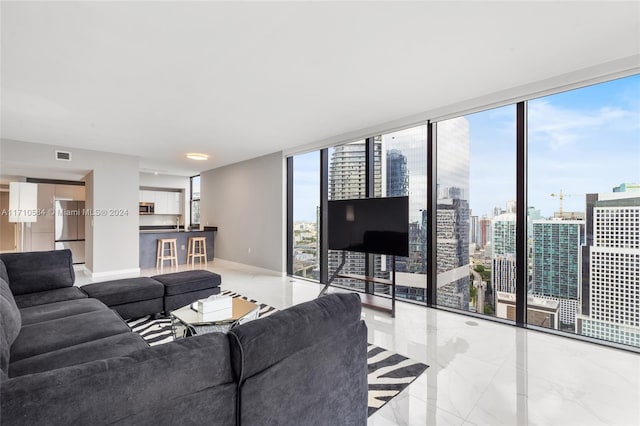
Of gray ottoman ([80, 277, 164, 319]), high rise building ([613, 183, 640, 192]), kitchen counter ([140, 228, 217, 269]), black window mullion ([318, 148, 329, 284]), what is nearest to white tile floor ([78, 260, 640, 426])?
high rise building ([613, 183, 640, 192])

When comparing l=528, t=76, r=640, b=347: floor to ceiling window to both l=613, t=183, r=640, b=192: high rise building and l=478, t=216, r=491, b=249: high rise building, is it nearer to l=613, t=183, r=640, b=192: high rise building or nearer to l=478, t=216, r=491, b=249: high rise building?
l=613, t=183, r=640, b=192: high rise building

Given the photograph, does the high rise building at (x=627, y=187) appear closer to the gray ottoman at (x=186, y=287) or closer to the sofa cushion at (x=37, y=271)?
the gray ottoman at (x=186, y=287)

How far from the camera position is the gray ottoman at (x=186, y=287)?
360cm

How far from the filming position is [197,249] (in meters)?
8.02

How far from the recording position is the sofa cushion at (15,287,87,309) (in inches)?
105

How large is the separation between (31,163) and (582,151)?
27.6ft

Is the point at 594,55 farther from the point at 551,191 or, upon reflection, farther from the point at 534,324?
the point at 534,324

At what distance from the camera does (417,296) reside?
166 inches

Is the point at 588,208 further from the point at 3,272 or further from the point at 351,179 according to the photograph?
the point at 3,272

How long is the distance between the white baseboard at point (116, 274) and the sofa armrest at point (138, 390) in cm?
627

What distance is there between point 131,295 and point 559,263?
4636 millimetres

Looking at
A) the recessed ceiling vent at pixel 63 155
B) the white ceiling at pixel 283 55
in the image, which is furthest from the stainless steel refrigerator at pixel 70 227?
→ the white ceiling at pixel 283 55

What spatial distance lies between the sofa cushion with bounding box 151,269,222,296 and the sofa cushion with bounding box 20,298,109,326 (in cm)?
96

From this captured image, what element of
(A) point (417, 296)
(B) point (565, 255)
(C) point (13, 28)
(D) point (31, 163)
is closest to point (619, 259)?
(B) point (565, 255)
